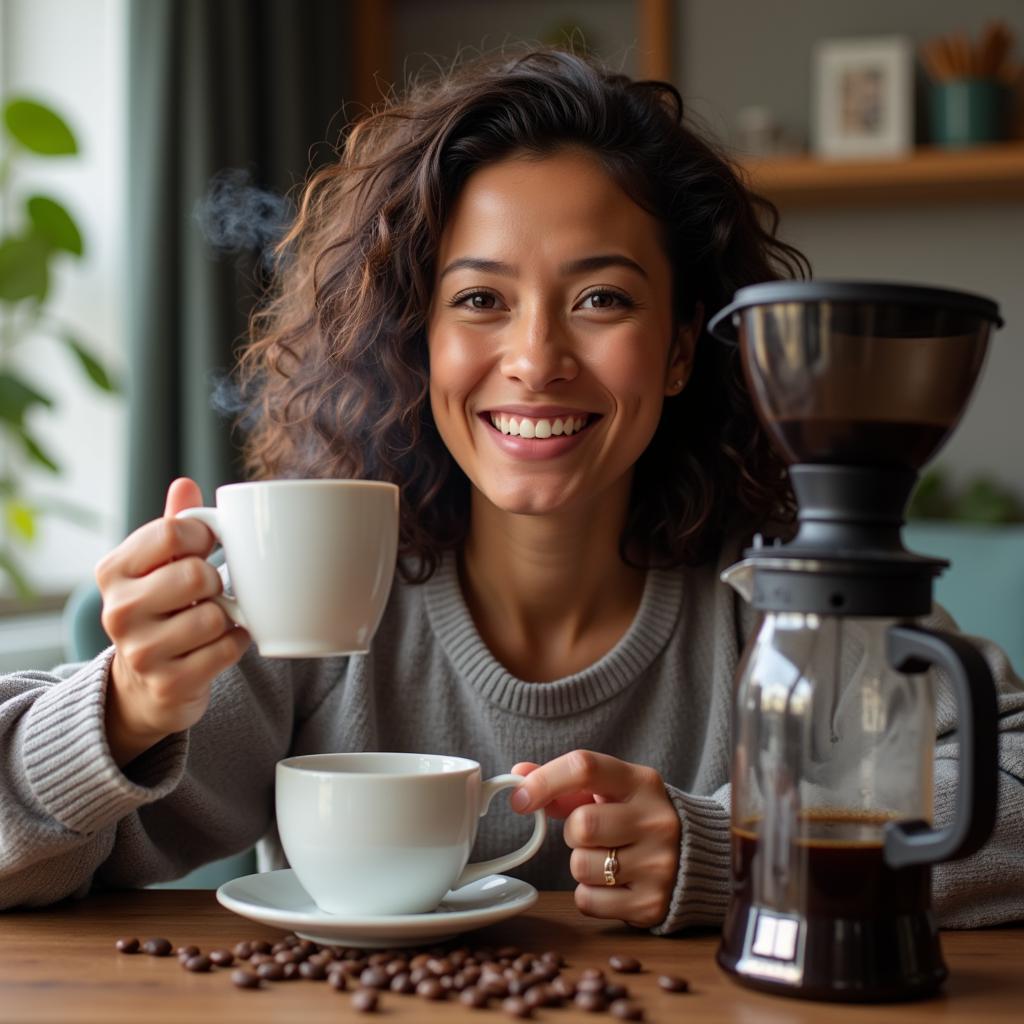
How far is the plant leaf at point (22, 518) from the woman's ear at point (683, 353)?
144 centimetres

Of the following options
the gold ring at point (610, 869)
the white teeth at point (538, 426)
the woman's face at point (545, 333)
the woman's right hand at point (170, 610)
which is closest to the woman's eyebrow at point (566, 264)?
the woman's face at point (545, 333)

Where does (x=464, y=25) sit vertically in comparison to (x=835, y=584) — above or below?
above

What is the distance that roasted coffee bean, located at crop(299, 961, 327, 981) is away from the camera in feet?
3.22

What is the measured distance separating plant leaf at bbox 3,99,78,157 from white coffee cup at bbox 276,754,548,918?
5.54ft

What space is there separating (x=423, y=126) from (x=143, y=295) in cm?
153

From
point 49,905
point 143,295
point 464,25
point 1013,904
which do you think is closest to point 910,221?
point 464,25

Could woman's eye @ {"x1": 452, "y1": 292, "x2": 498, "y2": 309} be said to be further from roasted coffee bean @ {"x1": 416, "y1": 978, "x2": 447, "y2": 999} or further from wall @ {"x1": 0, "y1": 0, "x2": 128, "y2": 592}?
wall @ {"x1": 0, "y1": 0, "x2": 128, "y2": 592}

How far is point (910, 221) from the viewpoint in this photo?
3.50 m

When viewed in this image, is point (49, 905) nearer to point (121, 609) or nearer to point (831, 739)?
point (121, 609)

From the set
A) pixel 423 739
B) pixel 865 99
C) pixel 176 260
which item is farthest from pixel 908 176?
pixel 423 739

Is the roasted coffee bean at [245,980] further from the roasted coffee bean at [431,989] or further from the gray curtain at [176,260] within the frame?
the gray curtain at [176,260]

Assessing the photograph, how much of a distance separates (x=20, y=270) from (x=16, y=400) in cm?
22

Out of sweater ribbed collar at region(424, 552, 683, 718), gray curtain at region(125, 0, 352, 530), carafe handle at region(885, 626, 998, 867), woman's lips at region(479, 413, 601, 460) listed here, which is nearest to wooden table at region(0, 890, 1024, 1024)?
carafe handle at region(885, 626, 998, 867)

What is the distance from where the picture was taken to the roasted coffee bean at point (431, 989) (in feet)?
3.08
